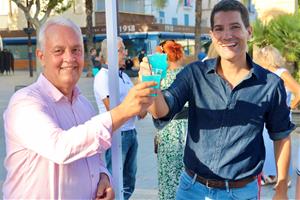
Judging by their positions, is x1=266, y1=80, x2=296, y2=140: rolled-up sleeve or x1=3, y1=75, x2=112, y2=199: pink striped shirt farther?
x1=266, y1=80, x2=296, y2=140: rolled-up sleeve

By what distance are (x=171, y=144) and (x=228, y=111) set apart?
1.94m

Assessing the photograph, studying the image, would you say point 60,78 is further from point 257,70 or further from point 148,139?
point 148,139

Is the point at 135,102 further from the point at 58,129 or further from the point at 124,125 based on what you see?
the point at 124,125

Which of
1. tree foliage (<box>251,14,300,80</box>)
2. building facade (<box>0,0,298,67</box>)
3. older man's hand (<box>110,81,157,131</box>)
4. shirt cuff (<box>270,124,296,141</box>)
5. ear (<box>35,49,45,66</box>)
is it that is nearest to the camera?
older man's hand (<box>110,81,157,131</box>)

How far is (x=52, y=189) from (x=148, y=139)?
6285 mm

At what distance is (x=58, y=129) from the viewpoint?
5.72 ft

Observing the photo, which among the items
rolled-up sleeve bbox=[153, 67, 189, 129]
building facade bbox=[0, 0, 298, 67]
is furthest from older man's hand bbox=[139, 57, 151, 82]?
building facade bbox=[0, 0, 298, 67]

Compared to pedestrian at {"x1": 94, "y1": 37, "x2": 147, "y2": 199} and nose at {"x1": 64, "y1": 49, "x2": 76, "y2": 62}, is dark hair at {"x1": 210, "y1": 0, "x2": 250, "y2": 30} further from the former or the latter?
pedestrian at {"x1": 94, "y1": 37, "x2": 147, "y2": 199}

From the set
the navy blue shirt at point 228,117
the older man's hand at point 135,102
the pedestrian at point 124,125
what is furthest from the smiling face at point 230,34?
the pedestrian at point 124,125

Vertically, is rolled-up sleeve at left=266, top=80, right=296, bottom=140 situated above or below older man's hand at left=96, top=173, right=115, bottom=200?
above

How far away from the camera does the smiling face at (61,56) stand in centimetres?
194

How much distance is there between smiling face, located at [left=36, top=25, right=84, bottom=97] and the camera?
1.94 metres

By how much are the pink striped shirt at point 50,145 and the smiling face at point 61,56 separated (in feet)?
0.14

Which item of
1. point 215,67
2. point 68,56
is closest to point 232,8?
point 215,67
